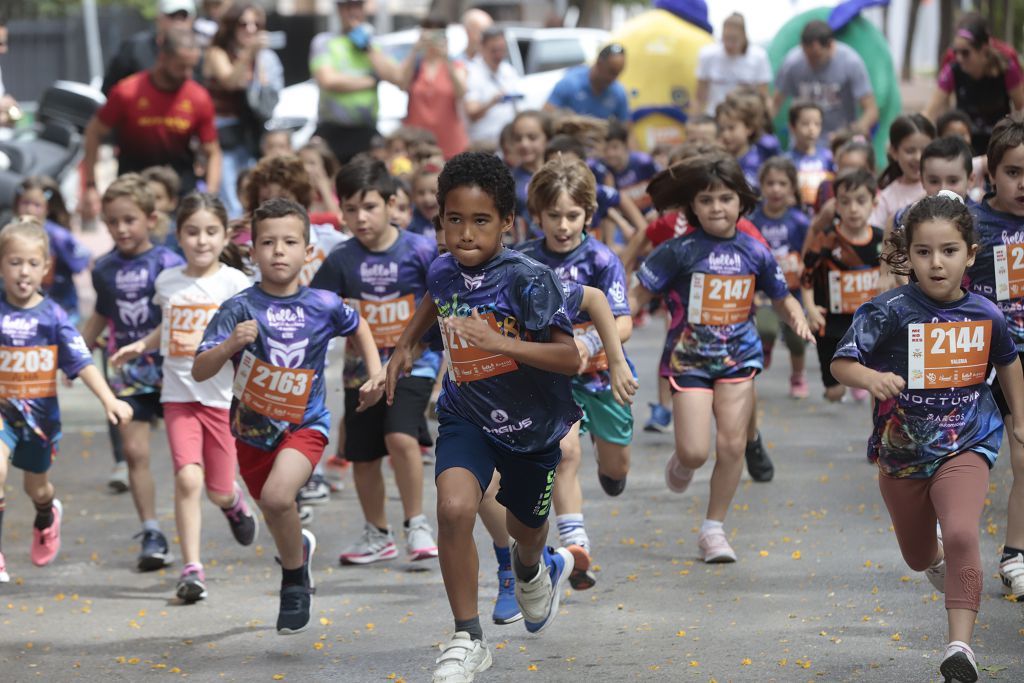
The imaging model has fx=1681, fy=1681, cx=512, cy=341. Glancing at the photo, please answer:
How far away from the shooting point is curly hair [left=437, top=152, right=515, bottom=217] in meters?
5.46

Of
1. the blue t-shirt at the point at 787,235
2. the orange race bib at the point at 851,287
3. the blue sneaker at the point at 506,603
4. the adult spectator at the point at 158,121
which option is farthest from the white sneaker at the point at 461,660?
the adult spectator at the point at 158,121

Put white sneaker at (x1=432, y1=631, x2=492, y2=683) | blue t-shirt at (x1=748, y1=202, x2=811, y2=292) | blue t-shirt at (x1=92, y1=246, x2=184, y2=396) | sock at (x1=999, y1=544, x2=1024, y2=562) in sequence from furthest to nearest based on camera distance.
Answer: blue t-shirt at (x1=748, y1=202, x2=811, y2=292) < blue t-shirt at (x1=92, y1=246, x2=184, y2=396) < sock at (x1=999, y1=544, x2=1024, y2=562) < white sneaker at (x1=432, y1=631, x2=492, y2=683)

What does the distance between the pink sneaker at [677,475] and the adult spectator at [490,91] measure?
6918 mm

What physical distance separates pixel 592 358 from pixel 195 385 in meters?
1.73

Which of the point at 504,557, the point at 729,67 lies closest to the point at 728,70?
the point at 729,67

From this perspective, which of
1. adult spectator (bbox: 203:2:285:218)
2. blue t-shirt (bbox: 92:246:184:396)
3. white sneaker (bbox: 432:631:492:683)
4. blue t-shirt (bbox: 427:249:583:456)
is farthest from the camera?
adult spectator (bbox: 203:2:285:218)

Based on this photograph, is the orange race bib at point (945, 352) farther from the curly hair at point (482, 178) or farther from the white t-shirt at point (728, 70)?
the white t-shirt at point (728, 70)

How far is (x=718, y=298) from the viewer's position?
743 centimetres

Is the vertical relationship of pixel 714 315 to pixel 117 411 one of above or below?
above

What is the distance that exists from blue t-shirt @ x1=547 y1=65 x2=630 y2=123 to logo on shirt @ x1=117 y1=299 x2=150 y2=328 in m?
6.51

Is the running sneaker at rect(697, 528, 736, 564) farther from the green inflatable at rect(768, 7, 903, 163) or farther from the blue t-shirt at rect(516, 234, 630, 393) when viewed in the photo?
the green inflatable at rect(768, 7, 903, 163)

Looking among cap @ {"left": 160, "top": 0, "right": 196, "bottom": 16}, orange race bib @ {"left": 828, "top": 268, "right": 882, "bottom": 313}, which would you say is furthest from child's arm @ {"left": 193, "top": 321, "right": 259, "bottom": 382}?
cap @ {"left": 160, "top": 0, "right": 196, "bottom": 16}

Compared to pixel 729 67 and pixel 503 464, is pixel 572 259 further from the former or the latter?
pixel 729 67

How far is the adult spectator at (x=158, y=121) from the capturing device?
1116 centimetres
